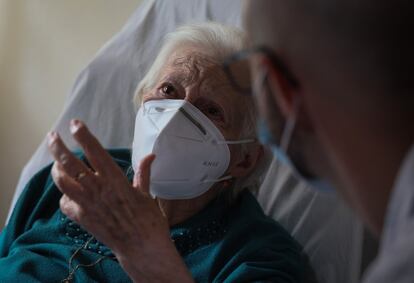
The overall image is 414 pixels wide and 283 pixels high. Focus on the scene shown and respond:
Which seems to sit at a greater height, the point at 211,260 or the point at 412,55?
the point at 412,55

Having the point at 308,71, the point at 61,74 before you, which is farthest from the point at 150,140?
the point at 61,74

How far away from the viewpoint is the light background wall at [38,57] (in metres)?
1.95

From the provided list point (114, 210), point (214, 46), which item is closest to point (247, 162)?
point (214, 46)

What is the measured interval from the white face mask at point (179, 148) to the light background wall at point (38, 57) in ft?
2.68

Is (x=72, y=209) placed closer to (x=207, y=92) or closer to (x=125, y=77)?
(x=207, y=92)

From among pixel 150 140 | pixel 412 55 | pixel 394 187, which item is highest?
pixel 412 55

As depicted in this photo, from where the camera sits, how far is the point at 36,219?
4.50 feet

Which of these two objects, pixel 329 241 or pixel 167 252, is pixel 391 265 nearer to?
pixel 167 252

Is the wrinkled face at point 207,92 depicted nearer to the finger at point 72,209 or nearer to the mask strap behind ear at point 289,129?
→ the finger at point 72,209

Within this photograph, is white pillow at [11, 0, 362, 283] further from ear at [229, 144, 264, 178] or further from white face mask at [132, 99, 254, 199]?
white face mask at [132, 99, 254, 199]

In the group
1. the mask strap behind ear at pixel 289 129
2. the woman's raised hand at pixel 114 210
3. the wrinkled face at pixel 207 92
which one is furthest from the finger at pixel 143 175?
the mask strap behind ear at pixel 289 129

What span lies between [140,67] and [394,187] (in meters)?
1.20

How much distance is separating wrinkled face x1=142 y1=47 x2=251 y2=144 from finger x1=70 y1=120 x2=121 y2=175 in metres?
0.32

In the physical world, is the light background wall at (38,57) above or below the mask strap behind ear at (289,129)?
below
